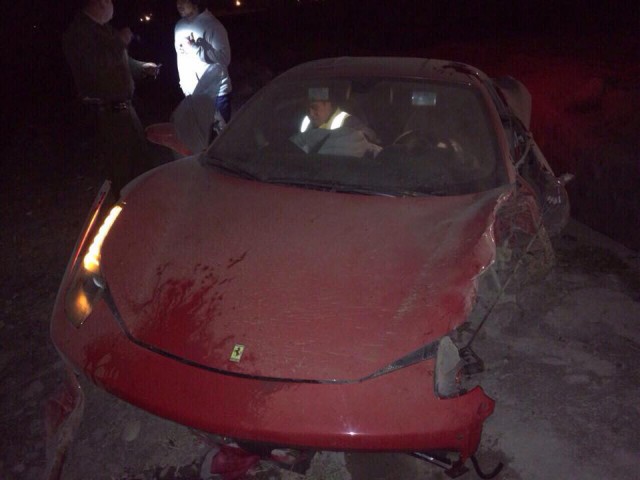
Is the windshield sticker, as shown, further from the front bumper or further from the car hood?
the front bumper

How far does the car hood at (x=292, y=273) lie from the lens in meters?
1.91

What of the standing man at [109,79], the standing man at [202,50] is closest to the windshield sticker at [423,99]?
the standing man at [109,79]

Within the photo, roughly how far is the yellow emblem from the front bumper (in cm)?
6

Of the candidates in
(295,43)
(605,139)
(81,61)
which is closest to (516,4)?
(295,43)

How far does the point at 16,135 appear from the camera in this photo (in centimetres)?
796

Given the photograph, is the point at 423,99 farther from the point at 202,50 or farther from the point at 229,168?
the point at 202,50

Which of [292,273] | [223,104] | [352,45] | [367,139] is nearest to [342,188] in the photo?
[367,139]

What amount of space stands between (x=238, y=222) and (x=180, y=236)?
266 millimetres

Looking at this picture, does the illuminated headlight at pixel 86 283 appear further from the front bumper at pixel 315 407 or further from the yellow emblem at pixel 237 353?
the yellow emblem at pixel 237 353

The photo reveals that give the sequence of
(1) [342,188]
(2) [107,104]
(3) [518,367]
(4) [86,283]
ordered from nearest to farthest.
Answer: (4) [86,283], (1) [342,188], (3) [518,367], (2) [107,104]

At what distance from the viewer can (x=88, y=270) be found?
93.3 inches

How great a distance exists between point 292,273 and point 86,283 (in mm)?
904

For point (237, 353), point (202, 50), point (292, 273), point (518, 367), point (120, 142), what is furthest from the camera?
point (202, 50)

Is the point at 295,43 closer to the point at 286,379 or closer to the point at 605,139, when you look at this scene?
the point at 605,139
